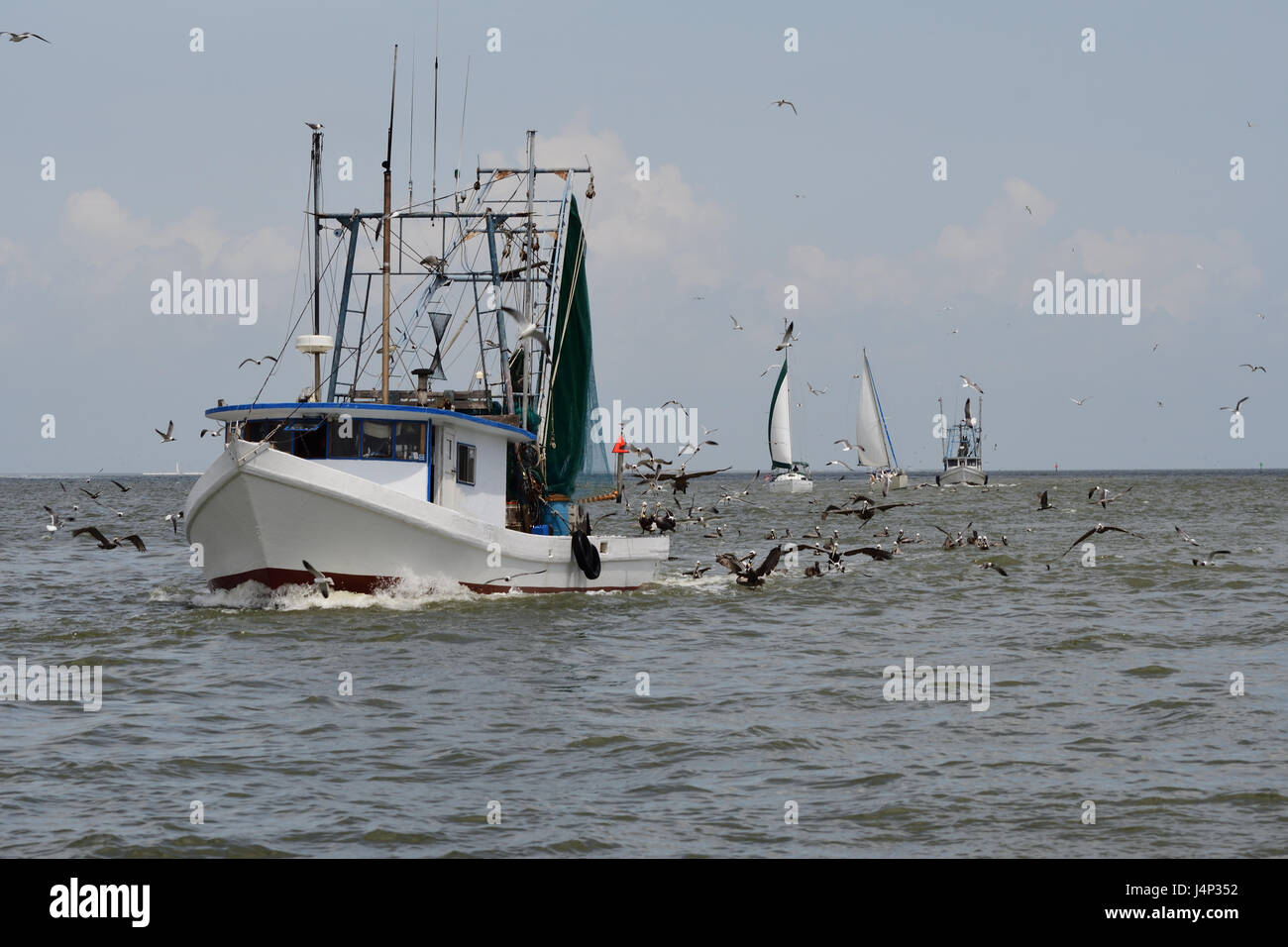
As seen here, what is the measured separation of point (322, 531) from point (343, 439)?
5.19 feet

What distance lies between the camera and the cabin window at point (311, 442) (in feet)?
71.5

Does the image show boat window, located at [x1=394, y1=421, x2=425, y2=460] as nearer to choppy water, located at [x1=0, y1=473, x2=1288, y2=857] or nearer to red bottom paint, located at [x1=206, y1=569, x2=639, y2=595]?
red bottom paint, located at [x1=206, y1=569, x2=639, y2=595]

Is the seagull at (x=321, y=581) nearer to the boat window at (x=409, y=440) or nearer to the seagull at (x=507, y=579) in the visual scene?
the boat window at (x=409, y=440)

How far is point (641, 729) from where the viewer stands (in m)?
13.4

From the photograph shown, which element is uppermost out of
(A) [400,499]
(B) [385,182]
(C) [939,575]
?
(B) [385,182]

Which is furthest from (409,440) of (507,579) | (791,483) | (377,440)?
(791,483)

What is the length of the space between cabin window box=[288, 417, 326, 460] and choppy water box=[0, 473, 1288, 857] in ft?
7.47

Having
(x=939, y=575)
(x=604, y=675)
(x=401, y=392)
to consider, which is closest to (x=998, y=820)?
(x=604, y=675)

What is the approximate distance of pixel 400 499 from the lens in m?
21.5

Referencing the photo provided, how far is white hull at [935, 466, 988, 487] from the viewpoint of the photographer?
124m

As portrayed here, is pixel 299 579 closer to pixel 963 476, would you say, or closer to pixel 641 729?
pixel 641 729

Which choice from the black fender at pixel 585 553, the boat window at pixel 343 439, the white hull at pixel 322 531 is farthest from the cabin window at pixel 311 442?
the black fender at pixel 585 553
